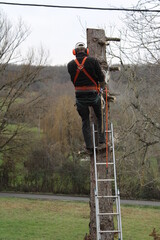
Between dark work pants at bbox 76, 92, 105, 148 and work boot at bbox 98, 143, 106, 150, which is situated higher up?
dark work pants at bbox 76, 92, 105, 148

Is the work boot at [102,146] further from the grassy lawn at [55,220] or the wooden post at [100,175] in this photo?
the grassy lawn at [55,220]

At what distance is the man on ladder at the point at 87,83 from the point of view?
682 cm

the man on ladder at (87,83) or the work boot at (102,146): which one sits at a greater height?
the man on ladder at (87,83)

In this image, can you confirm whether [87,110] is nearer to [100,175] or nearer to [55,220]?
[100,175]

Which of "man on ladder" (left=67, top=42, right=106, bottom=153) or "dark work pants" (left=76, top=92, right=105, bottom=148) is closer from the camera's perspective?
"man on ladder" (left=67, top=42, right=106, bottom=153)

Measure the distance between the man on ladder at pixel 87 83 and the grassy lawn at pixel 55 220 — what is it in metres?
9.65

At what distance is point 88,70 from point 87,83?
29cm

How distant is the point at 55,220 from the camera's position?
809 inches

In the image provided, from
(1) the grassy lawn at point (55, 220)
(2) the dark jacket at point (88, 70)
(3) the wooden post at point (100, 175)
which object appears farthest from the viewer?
(1) the grassy lawn at point (55, 220)

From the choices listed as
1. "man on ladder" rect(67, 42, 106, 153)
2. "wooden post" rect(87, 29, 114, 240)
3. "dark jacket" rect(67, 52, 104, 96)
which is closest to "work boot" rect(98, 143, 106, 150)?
"man on ladder" rect(67, 42, 106, 153)

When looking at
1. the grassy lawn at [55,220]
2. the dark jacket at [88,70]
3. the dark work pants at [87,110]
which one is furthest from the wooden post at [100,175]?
the grassy lawn at [55,220]

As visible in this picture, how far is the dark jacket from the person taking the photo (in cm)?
680

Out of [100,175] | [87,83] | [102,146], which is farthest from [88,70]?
[100,175]

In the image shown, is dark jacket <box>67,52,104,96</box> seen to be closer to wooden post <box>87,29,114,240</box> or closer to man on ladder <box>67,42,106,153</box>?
man on ladder <box>67,42,106,153</box>
